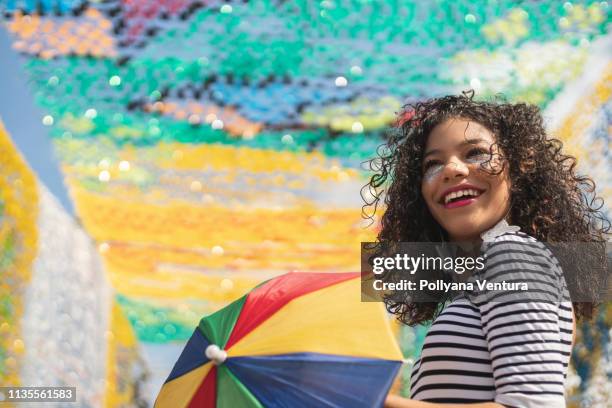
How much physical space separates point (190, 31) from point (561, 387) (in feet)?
5.92

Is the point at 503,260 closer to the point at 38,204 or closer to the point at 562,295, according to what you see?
the point at 562,295

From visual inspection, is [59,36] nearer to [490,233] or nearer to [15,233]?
[15,233]

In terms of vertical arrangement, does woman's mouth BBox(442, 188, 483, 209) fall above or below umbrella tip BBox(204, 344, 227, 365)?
above

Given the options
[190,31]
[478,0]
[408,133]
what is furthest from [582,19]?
[408,133]

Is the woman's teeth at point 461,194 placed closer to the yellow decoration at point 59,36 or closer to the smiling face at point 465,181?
the smiling face at point 465,181

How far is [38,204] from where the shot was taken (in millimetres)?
2203

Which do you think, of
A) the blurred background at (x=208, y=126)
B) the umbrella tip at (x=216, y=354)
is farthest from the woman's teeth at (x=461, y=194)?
the blurred background at (x=208, y=126)

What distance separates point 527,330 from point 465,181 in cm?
22

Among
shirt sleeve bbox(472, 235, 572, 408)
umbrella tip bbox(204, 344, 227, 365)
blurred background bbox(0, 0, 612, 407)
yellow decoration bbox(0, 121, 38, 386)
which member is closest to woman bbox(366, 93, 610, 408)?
shirt sleeve bbox(472, 235, 572, 408)

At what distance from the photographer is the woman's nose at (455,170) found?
862 millimetres

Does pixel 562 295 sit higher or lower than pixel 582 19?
lower

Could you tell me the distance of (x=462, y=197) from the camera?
34.1 inches

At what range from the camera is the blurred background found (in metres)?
2.20

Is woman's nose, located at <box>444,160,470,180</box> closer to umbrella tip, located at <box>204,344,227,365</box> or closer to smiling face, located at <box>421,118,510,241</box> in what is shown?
smiling face, located at <box>421,118,510,241</box>
